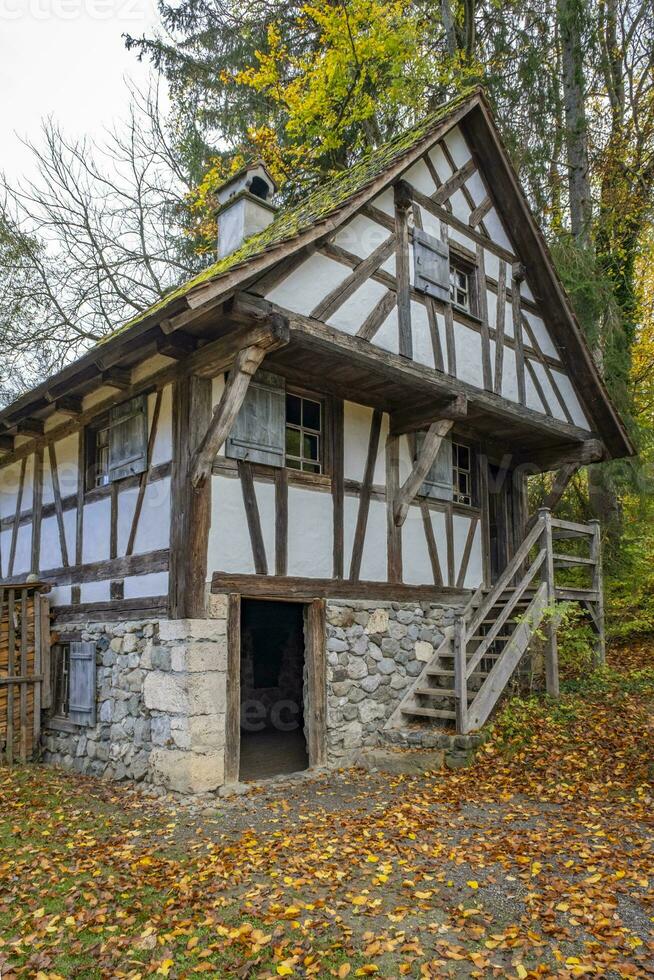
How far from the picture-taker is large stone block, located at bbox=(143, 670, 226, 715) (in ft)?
22.8

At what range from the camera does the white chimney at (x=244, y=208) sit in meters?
10.4

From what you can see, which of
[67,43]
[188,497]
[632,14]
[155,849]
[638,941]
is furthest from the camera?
[632,14]

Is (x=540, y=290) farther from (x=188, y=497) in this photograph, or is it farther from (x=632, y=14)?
(x=632, y=14)

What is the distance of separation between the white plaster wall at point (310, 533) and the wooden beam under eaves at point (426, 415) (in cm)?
150

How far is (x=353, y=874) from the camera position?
4.93 metres

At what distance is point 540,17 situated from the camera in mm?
15977

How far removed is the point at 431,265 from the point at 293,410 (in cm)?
263

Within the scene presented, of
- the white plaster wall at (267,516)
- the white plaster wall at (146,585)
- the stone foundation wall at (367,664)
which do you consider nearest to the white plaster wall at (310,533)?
the white plaster wall at (267,516)

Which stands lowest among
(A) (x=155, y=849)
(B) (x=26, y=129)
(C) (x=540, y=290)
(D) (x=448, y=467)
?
(A) (x=155, y=849)

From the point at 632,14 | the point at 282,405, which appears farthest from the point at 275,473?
the point at 632,14

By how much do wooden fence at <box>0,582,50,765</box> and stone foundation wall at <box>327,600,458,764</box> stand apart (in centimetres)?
374

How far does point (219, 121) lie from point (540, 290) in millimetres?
9685

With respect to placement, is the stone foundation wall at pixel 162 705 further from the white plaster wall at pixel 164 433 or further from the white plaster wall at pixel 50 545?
the white plaster wall at pixel 50 545

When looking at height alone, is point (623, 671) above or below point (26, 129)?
below
